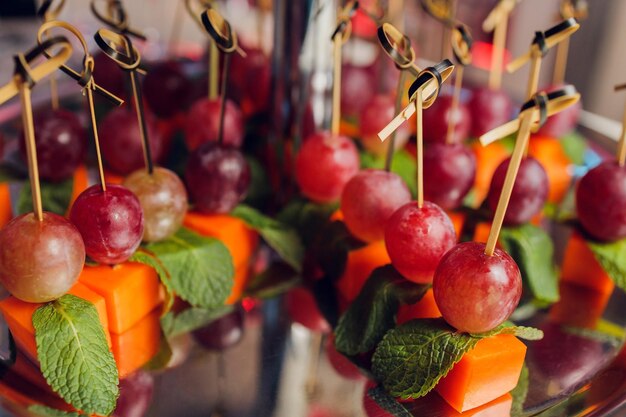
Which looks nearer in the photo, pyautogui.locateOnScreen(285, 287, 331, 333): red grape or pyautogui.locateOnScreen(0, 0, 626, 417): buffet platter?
pyautogui.locateOnScreen(0, 0, 626, 417): buffet platter

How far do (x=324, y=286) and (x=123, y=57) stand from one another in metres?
0.49

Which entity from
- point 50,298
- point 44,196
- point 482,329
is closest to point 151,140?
point 44,196

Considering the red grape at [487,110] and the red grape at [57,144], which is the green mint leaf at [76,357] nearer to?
the red grape at [57,144]

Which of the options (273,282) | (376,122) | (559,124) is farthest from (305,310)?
(559,124)

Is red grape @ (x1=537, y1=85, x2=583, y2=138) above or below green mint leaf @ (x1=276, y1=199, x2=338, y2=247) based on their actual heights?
above

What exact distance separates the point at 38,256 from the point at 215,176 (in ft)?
1.11

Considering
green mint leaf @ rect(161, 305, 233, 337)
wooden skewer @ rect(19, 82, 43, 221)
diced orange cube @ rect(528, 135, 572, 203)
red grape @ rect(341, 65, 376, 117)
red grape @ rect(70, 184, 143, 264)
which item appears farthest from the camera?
red grape @ rect(341, 65, 376, 117)

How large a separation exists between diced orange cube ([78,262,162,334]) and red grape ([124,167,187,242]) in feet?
0.21

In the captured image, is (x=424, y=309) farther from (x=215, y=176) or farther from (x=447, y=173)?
(x=215, y=176)

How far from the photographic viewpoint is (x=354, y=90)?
1.50 meters

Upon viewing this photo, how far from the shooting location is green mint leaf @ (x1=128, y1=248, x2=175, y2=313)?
3.15 ft

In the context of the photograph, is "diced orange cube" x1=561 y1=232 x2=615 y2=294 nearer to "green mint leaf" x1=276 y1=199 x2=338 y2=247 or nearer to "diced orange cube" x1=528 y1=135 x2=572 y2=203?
"diced orange cube" x1=528 y1=135 x2=572 y2=203

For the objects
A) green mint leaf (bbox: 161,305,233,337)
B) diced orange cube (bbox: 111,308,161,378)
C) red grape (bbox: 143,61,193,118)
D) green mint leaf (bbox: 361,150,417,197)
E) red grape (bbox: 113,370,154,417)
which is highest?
red grape (bbox: 143,61,193,118)

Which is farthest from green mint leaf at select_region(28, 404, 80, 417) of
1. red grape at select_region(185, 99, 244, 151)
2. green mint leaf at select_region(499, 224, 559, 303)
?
green mint leaf at select_region(499, 224, 559, 303)
